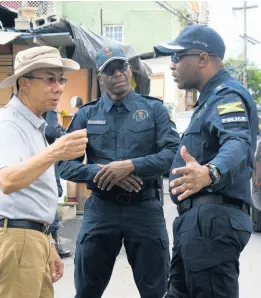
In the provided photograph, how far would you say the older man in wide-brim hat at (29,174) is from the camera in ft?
9.88

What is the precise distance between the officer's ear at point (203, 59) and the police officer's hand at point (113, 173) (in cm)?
91

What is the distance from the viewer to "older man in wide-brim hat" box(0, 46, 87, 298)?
3.01 metres

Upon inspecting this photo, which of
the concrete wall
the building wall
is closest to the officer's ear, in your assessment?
the concrete wall

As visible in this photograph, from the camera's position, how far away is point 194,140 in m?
3.50

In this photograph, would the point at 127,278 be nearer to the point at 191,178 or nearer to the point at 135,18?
the point at 191,178

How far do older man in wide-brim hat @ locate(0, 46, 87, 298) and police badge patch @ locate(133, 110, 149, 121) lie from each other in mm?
965

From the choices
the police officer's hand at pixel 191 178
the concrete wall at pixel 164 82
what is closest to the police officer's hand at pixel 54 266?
the police officer's hand at pixel 191 178

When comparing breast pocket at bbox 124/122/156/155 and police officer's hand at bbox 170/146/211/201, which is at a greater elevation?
police officer's hand at bbox 170/146/211/201

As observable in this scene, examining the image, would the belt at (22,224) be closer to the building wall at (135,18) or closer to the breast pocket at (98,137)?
the breast pocket at (98,137)

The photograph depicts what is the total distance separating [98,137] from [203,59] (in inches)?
44.1

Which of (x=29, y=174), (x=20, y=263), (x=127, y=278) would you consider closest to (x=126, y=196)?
(x=20, y=263)

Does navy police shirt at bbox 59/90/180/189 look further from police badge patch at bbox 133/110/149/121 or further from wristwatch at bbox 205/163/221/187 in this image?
wristwatch at bbox 205/163/221/187

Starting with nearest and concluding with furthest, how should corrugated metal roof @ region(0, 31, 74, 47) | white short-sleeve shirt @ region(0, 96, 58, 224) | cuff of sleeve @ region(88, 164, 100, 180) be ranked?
white short-sleeve shirt @ region(0, 96, 58, 224)
cuff of sleeve @ region(88, 164, 100, 180)
corrugated metal roof @ region(0, 31, 74, 47)

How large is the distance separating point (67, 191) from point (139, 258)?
20.9 feet
